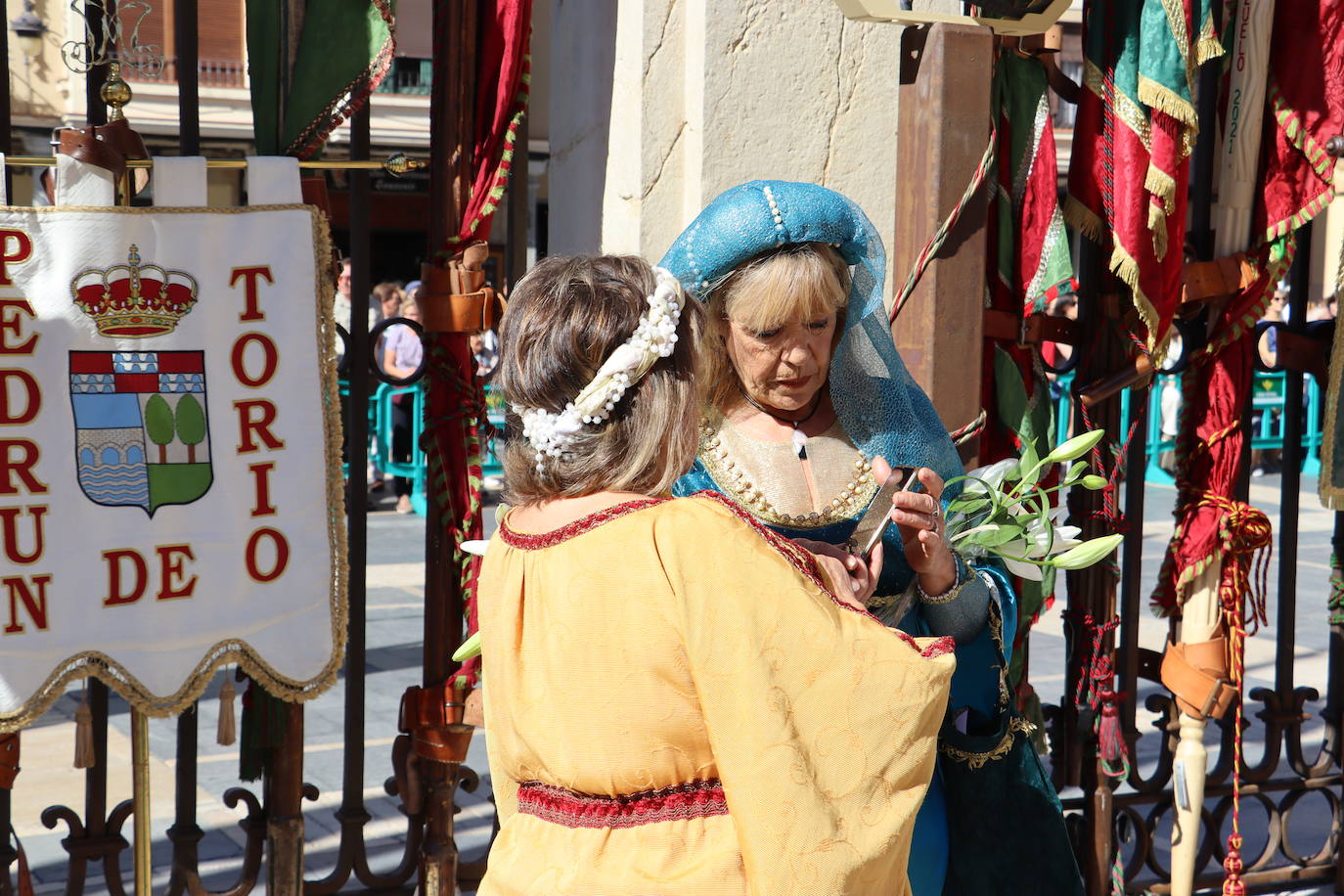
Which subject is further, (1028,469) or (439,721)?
(439,721)

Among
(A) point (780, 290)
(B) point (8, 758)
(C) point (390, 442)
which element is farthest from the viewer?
(C) point (390, 442)

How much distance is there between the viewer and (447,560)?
2951 mm

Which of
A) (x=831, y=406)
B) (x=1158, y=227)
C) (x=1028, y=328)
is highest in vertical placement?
(x=1158, y=227)

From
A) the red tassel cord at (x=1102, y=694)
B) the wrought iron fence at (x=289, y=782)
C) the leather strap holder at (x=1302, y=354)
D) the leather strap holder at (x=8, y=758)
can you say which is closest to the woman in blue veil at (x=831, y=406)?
the wrought iron fence at (x=289, y=782)

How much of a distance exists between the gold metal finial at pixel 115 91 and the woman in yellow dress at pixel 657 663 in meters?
1.26

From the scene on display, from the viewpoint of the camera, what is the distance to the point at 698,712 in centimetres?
161

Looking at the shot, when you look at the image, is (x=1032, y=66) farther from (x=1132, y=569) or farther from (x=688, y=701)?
(x=688, y=701)

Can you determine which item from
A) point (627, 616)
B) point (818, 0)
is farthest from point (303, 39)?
point (627, 616)

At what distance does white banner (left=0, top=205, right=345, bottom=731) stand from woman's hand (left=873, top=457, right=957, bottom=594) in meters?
1.23

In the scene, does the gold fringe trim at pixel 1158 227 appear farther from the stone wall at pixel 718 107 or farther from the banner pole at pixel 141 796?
the banner pole at pixel 141 796

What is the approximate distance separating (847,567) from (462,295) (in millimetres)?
1179

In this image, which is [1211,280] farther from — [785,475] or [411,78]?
[411,78]

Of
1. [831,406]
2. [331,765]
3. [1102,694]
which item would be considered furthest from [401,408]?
[831,406]

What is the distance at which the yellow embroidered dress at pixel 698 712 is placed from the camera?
158 centimetres
